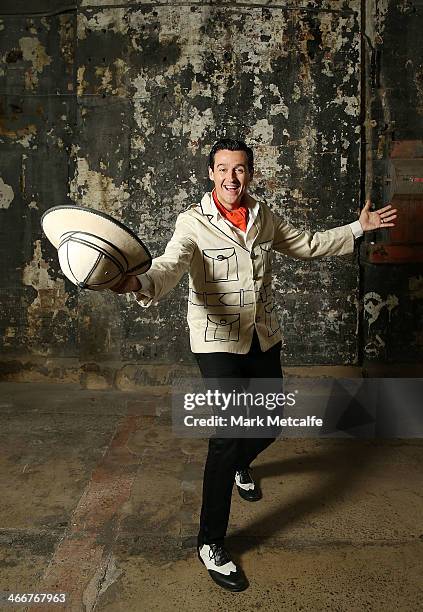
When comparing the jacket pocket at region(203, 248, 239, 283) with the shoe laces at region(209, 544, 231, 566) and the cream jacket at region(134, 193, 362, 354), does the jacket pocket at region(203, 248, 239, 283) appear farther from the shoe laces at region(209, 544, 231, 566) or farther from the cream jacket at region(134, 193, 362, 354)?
the shoe laces at region(209, 544, 231, 566)

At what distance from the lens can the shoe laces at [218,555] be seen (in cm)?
193

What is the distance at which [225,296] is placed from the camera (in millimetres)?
2096

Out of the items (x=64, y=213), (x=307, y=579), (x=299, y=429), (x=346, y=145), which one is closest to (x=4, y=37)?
(x=346, y=145)

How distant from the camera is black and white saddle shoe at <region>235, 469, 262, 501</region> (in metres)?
2.49

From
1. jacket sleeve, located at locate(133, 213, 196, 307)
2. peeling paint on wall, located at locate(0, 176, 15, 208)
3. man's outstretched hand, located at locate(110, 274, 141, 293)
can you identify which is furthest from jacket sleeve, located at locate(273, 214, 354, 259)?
peeling paint on wall, located at locate(0, 176, 15, 208)

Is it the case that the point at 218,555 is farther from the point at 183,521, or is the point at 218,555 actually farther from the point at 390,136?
the point at 390,136

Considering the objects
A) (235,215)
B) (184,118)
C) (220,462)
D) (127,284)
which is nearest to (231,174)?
(235,215)

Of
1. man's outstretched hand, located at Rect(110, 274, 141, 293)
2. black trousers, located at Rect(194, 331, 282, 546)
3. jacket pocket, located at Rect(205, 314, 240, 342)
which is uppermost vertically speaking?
man's outstretched hand, located at Rect(110, 274, 141, 293)

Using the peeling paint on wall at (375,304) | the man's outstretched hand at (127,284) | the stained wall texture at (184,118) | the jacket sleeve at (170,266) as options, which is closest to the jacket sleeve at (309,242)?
the jacket sleeve at (170,266)

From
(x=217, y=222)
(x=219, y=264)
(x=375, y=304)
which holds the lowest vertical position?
(x=375, y=304)

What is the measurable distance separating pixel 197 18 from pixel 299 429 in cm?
293

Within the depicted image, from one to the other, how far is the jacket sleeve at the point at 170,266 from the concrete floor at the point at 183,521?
106 cm

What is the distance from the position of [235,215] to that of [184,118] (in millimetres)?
1817

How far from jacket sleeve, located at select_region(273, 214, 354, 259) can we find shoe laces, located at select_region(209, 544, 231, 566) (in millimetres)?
1314
